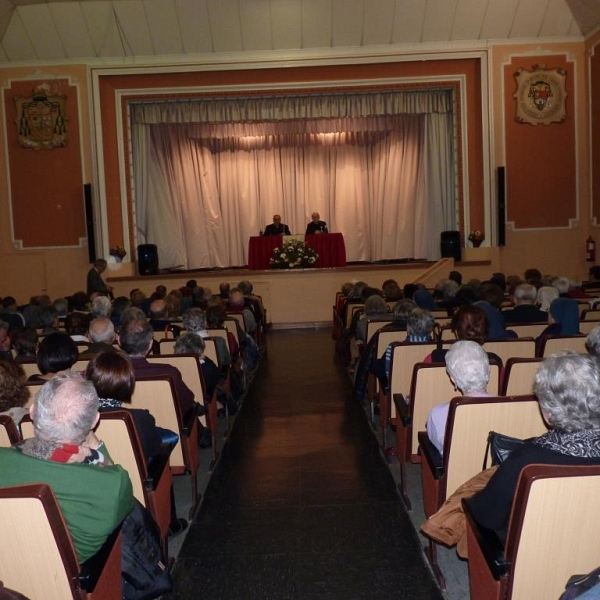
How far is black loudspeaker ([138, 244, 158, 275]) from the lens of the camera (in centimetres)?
1250

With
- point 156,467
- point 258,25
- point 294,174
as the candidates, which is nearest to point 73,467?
point 156,467

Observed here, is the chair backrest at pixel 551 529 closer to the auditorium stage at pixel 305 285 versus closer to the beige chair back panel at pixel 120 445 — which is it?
the beige chair back panel at pixel 120 445

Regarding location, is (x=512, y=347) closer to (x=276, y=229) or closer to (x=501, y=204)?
(x=501, y=204)

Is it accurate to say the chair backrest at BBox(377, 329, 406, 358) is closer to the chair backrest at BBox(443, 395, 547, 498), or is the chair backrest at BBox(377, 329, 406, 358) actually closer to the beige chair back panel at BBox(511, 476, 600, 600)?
the chair backrest at BBox(443, 395, 547, 498)

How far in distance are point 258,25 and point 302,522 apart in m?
9.66

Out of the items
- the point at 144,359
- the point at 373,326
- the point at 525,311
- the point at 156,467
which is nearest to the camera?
the point at 156,467

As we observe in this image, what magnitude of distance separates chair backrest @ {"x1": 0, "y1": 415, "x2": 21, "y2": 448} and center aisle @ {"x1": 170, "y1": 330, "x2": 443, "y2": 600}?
2.95 feet

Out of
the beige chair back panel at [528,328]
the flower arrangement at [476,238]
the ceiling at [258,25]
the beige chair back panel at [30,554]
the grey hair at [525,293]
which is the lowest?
the beige chair back panel at [30,554]

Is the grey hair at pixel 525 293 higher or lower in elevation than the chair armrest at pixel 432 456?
higher

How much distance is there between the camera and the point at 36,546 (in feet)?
6.11

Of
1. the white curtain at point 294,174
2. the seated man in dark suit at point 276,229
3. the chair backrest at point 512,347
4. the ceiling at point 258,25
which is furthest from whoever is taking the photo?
the seated man in dark suit at point 276,229

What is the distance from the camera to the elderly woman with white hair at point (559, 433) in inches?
79.0

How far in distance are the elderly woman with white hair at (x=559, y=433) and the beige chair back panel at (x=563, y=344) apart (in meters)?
2.06

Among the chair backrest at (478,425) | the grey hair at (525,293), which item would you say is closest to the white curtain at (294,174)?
the grey hair at (525,293)
